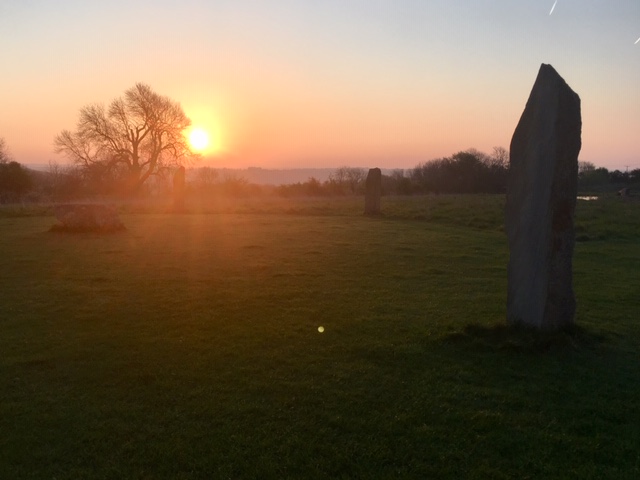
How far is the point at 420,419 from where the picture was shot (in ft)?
15.6

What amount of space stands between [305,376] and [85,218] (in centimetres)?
1469

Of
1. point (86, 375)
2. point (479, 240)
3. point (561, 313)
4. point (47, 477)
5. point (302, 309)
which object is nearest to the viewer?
point (47, 477)

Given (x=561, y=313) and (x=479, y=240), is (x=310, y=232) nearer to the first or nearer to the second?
(x=479, y=240)

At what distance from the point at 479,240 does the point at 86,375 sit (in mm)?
14078

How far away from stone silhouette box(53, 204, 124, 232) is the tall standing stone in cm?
1451

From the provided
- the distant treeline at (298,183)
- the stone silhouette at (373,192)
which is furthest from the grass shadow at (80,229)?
the distant treeline at (298,183)

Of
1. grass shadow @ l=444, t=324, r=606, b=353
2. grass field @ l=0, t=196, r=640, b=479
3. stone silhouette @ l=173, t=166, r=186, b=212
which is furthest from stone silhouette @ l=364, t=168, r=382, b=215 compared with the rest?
grass shadow @ l=444, t=324, r=606, b=353

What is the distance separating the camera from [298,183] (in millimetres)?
58531

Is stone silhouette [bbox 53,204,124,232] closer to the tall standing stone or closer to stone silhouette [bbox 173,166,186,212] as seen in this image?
stone silhouette [bbox 173,166,186,212]

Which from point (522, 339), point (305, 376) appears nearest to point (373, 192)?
point (522, 339)

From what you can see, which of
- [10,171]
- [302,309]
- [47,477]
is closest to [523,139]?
[302,309]

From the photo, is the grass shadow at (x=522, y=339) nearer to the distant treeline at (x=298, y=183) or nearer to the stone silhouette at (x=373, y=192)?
the stone silhouette at (x=373, y=192)

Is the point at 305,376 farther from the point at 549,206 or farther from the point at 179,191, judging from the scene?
the point at 179,191

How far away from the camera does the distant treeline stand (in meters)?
43.3
